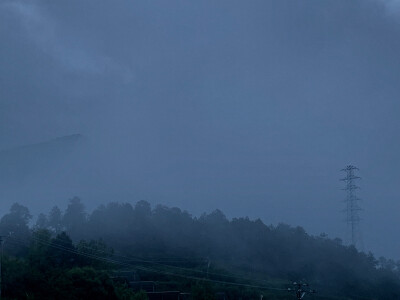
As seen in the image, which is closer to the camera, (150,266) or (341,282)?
(150,266)

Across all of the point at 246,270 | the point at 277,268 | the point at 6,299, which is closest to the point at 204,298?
the point at 6,299

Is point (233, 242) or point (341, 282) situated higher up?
point (233, 242)

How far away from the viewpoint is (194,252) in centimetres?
6141

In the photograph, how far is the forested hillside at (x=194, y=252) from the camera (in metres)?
44.8

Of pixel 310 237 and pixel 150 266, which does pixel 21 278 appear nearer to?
pixel 150 266

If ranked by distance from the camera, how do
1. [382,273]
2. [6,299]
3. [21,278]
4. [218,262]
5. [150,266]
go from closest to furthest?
[6,299] → [21,278] → [150,266] → [218,262] → [382,273]

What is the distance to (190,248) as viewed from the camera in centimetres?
6206

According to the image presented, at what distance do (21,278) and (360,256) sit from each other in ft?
147

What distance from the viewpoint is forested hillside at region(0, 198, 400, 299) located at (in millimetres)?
44750

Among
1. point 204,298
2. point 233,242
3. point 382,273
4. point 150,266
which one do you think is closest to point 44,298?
point 204,298

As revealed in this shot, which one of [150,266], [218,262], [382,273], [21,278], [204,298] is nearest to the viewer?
[21,278]

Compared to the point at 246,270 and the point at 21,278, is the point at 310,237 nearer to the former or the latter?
the point at 246,270

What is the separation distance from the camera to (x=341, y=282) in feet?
200

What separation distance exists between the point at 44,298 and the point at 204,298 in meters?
11.8
